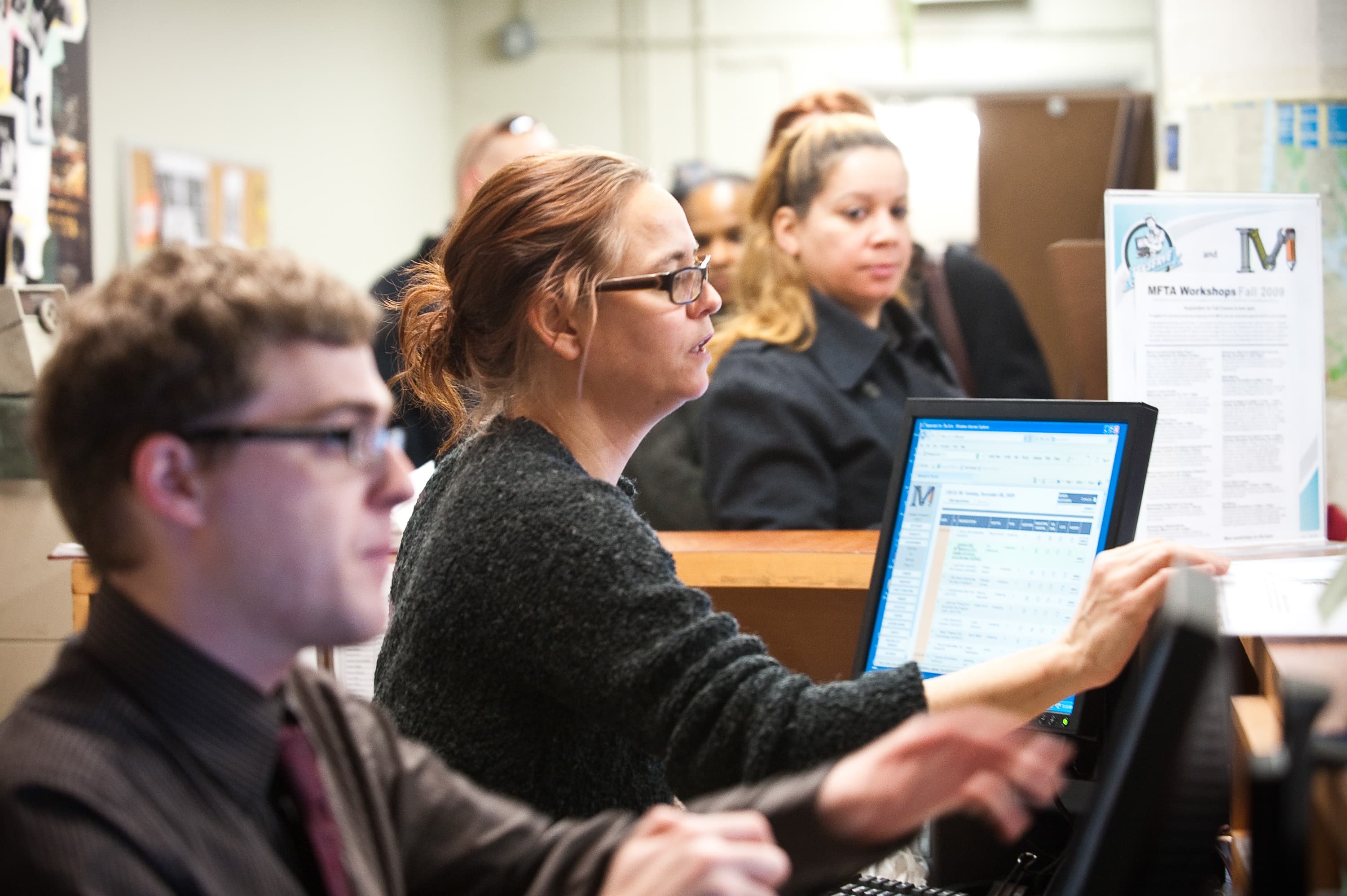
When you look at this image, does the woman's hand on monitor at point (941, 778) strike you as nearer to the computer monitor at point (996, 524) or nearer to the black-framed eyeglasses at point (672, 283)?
the computer monitor at point (996, 524)

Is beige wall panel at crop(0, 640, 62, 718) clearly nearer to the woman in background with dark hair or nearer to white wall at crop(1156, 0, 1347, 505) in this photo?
the woman in background with dark hair

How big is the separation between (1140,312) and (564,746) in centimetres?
100

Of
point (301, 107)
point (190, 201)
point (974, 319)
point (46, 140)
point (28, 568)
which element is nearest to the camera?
point (28, 568)

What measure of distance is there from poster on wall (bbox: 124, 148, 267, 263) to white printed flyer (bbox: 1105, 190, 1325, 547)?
272 centimetres

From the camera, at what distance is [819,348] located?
2398mm

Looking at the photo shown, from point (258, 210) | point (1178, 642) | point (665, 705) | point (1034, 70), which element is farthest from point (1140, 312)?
point (1034, 70)

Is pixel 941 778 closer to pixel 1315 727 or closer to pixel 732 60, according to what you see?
pixel 1315 727

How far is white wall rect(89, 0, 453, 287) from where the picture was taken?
395 centimetres

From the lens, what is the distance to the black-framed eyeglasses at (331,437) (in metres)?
0.79

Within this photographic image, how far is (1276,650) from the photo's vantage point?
121 cm

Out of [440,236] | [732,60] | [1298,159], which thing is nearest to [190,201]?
[440,236]

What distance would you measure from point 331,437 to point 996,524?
2.84 ft

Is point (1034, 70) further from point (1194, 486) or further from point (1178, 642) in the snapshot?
point (1178, 642)

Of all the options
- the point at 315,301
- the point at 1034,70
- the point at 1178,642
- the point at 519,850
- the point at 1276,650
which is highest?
the point at 1034,70
